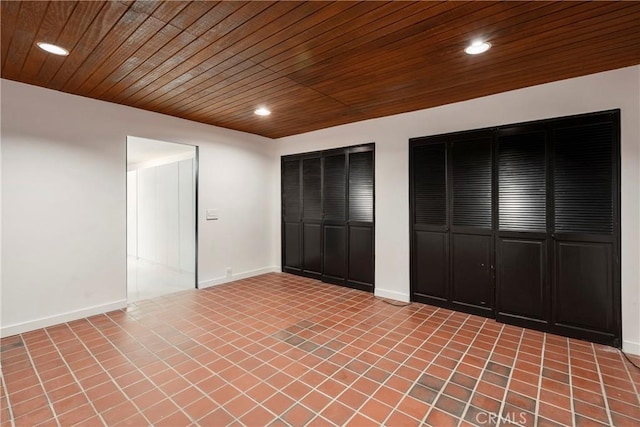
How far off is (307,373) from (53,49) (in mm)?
3404

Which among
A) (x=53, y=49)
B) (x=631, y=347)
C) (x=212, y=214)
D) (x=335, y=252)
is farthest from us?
(x=335, y=252)

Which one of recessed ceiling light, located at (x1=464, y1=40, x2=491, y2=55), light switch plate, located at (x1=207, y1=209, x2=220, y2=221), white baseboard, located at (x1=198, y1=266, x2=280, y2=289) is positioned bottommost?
white baseboard, located at (x1=198, y1=266, x2=280, y2=289)

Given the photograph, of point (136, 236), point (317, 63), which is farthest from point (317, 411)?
point (136, 236)

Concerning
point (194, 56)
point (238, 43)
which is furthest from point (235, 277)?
point (238, 43)

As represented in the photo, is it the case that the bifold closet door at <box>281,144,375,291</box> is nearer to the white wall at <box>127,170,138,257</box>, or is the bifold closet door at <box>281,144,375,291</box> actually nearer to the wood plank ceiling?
the wood plank ceiling

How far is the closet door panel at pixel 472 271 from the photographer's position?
355 centimetres

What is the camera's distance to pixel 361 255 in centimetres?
472

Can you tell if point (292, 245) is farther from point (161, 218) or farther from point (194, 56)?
point (194, 56)

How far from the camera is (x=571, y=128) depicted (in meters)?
3.01

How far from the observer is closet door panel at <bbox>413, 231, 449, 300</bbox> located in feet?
12.7

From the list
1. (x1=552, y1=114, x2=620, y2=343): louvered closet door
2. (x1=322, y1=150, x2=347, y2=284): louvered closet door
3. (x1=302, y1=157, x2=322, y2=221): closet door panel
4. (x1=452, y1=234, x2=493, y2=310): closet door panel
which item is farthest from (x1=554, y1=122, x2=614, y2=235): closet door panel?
(x1=302, y1=157, x2=322, y2=221): closet door panel

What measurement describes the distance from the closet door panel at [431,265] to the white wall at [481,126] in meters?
0.16
